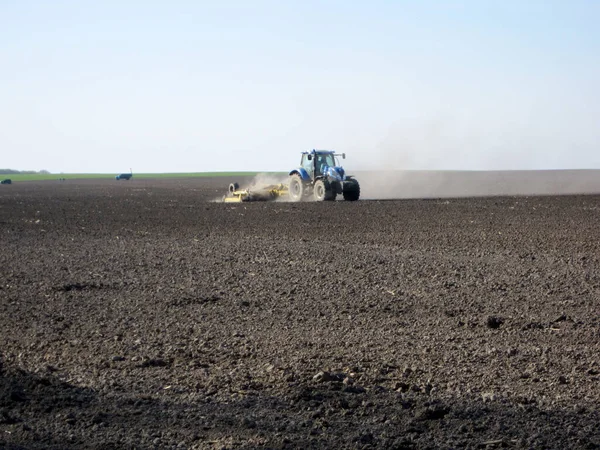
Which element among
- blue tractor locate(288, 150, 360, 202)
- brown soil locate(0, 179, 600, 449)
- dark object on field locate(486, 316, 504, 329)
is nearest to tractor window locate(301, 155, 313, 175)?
blue tractor locate(288, 150, 360, 202)

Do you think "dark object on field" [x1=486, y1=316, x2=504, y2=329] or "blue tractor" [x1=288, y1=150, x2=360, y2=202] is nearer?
"dark object on field" [x1=486, y1=316, x2=504, y2=329]

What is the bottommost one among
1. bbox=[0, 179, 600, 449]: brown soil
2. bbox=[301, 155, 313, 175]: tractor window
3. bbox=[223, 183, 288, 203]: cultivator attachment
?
bbox=[0, 179, 600, 449]: brown soil

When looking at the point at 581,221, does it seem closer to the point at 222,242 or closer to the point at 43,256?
the point at 222,242

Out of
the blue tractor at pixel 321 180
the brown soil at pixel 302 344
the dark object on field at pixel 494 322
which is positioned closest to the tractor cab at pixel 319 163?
the blue tractor at pixel 321 180

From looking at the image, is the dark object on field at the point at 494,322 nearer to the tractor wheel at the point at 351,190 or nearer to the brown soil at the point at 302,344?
the brown soil at the point at 302,344

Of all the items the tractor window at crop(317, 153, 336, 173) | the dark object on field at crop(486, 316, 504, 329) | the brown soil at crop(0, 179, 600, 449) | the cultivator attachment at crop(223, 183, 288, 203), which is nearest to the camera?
the brown soil at crop(0, 179, 600, 449)

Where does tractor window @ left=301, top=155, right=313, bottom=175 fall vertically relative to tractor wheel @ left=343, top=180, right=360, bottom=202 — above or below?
above

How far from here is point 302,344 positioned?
31.3ft

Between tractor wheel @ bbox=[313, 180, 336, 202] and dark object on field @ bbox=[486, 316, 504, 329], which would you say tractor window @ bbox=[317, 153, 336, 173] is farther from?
dark object on field @ bbox=[486, 316, 504, 329]

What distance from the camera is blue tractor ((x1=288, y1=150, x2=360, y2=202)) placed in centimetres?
3716

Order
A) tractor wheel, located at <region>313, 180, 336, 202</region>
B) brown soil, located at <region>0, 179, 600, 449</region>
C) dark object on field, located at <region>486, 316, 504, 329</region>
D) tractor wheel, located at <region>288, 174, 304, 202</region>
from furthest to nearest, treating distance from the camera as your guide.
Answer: tractor wheel, located at <region>288, 174, 304, 202</region> < tractor wheel, located at <region>313, 180, 336, 202</region> < dark object on field, located at <region>486, 316, 504, 329</region> < brown soil, located at <region>0, 179, 600, 449</region>

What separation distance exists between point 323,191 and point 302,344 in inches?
1086

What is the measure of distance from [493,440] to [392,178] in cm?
5989

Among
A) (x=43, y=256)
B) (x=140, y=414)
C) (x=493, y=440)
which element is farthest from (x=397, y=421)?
(x=43, y=256)
